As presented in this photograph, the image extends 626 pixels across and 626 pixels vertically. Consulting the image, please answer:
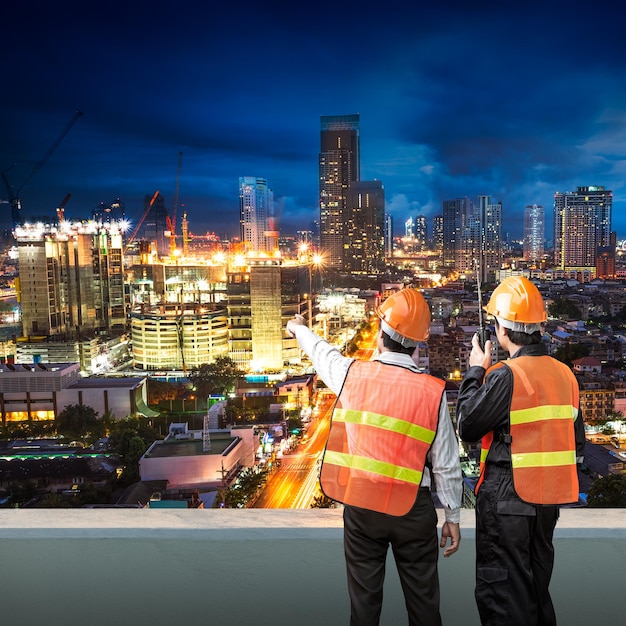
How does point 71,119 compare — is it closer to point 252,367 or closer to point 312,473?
point 252,367

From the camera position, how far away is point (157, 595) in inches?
28.7

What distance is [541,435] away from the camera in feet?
2.07

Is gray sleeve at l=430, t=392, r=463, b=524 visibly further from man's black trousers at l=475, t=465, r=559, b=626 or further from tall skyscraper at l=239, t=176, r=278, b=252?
tall skyscraper at l=239, t=176, r=278, b=252

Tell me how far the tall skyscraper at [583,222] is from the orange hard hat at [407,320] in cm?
1865

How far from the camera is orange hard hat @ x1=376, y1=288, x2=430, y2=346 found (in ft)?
2.11

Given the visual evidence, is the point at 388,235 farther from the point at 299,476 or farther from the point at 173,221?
the point at 299,476

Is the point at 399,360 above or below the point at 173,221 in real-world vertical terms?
below

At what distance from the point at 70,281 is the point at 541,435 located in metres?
14.7

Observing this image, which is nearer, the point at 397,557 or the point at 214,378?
the point at 397,557

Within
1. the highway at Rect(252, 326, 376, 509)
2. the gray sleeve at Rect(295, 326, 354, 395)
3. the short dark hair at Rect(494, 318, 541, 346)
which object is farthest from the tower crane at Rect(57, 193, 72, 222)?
the short dark hair at Rect(494, 318, 541, 346)

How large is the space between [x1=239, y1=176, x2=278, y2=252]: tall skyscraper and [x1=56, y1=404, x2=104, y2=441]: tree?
12102mm

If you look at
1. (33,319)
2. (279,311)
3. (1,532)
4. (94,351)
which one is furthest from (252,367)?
(1,532)

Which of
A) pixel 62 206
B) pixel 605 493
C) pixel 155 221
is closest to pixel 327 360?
pixel 605 493

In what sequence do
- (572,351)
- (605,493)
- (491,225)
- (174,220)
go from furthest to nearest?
(174,220) < (491,225) < (572,351) < (605,493)
